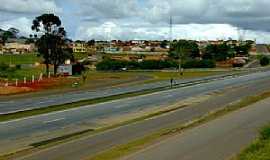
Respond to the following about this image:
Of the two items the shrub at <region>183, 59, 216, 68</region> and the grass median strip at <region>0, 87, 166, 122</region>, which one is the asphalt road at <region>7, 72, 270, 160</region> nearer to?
the grass median strip at <region>0, 87, 166, 122</region>

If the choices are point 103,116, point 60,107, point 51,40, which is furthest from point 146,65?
point 103,116

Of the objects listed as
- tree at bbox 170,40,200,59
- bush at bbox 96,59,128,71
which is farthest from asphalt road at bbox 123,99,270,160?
tree at bbox 170,40,200,59

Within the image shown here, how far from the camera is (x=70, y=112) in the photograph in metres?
42.3

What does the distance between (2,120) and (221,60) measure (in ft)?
508

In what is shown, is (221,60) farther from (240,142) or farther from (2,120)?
(240,142)

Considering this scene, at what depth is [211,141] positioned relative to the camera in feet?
75.3

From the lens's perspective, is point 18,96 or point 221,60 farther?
point 221,60

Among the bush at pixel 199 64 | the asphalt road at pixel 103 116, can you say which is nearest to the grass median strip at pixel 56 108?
the asphalt road at pixel 103 116

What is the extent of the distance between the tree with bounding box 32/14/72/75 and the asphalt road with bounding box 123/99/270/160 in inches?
2701

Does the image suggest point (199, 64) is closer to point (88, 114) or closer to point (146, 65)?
point (146, 65)

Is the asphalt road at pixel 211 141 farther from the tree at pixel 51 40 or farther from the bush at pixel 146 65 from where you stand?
the bush at pixel 146 65

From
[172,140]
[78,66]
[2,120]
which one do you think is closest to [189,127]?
[172,140]

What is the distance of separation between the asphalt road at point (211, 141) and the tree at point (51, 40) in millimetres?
68617

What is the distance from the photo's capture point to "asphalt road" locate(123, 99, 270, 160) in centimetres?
1920
